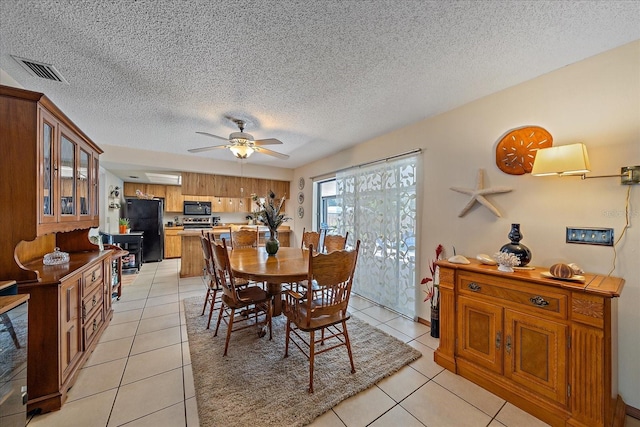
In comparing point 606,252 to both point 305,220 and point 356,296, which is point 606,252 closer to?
point 356,296

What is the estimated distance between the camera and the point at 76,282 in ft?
5.89

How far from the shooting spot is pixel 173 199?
6.68m

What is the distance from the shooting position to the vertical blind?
2.91 m

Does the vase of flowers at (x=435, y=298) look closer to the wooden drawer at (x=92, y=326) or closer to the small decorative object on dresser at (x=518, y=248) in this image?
the small decorative object on dresser at (x=518, y=248)

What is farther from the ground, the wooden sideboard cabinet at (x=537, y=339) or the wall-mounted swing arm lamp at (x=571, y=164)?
the wall-mounted swing arm lamp at (x=571, y=164)

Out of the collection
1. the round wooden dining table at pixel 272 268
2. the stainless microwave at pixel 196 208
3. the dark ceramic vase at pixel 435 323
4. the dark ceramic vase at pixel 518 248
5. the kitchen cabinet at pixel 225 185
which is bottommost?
the dark ceramic vase at pixel 435 323

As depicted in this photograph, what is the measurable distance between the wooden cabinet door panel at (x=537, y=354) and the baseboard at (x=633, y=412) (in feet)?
1.77

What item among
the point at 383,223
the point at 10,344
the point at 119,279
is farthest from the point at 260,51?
the point at 119,279

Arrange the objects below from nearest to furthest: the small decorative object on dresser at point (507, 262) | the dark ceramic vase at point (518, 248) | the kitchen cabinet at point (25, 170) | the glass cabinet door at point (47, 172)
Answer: the kitchen cabinet at point (25, 170) → the glass cabinet door at point (47, 172) → the small decorative object on dresser at point (507, 262) → the dark ceramic vase at point (518, 248)

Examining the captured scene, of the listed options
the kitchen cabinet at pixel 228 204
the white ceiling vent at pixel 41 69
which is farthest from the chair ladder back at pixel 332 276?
the kitchen cabinet at pixel 228 204

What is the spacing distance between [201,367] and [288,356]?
0.72m

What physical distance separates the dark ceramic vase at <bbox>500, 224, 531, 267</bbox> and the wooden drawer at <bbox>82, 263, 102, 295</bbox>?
11.2 feet

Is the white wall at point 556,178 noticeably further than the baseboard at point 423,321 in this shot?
No

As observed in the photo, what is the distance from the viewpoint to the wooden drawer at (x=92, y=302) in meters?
1.94
